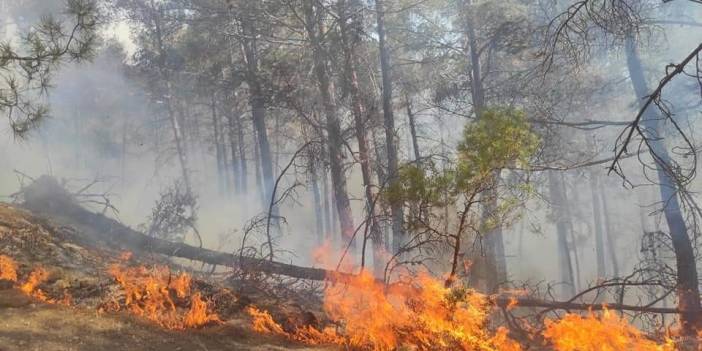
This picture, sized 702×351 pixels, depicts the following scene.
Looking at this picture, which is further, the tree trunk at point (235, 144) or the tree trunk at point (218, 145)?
the tree trunk at point (218, 145)

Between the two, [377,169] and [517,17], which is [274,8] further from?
[517,17]

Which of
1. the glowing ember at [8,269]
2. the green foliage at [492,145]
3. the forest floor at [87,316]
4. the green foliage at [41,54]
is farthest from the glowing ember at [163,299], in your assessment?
the green foliage at [492,145]

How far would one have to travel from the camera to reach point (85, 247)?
9.08m

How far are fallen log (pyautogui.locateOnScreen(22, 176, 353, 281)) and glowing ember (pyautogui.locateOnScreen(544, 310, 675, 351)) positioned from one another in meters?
4.50

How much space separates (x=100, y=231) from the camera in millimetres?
11250

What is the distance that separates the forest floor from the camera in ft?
16.2

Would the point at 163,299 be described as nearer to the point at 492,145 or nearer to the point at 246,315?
the point at 246,315

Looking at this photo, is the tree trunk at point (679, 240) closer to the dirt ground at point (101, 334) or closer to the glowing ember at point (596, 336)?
the glowing ember at point (596, 336)

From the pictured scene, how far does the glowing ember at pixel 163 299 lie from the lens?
5855 millimetres

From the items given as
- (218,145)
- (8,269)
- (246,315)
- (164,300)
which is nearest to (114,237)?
(8,269)

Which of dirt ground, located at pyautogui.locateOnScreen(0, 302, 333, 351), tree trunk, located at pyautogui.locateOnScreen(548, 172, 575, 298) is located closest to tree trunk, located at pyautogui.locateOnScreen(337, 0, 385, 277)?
dirt ground, located at pyautogui.locateOnScreen(0, 302, 333, 351)

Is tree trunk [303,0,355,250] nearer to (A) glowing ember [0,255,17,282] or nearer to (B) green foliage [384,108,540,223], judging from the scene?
(B) green foliage [384,108,540,223]

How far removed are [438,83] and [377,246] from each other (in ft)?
17.8

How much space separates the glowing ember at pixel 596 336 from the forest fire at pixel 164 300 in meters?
4.20
